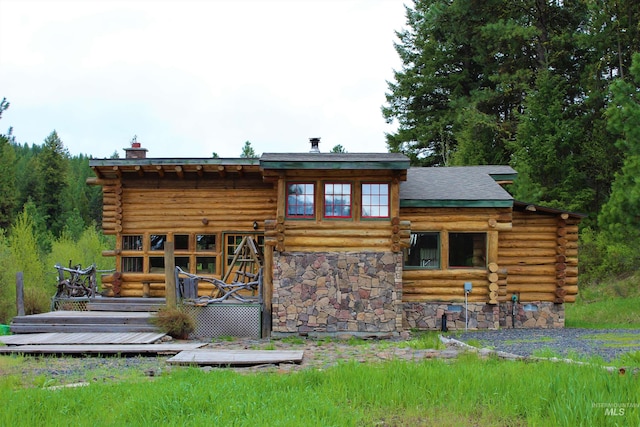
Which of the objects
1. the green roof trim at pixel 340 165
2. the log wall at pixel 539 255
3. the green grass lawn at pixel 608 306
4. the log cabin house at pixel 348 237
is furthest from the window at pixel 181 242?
the green grass lawn at pixel 608 306

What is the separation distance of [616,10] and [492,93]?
24.1 ft

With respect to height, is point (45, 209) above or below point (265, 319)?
above

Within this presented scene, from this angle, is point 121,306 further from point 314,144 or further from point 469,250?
point 469,250

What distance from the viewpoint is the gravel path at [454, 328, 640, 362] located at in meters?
11.2

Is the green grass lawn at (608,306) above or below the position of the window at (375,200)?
below

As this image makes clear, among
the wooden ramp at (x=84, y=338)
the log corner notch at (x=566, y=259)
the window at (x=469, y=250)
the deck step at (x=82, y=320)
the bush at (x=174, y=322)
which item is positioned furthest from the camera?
the window at (x=469, y=250)

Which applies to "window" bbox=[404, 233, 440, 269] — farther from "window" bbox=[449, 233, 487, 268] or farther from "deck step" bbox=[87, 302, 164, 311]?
"deck step" bbox=[87, 302, 164, 311]

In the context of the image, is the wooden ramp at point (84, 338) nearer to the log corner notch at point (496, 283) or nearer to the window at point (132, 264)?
the window at point (132, 264)

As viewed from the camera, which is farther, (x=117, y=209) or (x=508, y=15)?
(x=508, y=15)

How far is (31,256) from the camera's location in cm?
2931

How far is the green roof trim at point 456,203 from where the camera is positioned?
1706 cm

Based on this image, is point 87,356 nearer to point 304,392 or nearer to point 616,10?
point 304,392

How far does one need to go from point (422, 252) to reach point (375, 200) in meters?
3.74

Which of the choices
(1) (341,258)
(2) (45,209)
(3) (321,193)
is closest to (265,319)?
(1) (341,258)
